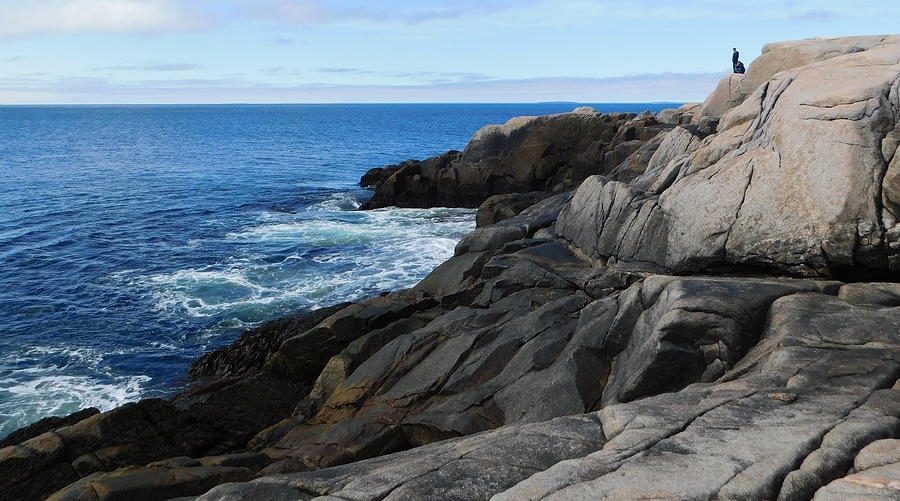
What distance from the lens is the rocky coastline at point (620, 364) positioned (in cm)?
877

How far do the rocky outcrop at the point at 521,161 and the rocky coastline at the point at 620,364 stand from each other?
2007cm

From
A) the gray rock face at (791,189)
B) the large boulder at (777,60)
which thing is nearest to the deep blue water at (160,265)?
the gray rock face at (791,189)

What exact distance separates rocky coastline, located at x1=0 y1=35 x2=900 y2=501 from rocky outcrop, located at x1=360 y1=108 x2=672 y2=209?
790 inches

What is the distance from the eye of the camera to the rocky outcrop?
1902 inches

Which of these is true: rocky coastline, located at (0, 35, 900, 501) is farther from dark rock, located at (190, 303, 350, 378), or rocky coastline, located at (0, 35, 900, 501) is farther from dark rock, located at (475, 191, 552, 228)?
dark rock, located at (475, 191, 552, 228)

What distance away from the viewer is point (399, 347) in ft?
61.2

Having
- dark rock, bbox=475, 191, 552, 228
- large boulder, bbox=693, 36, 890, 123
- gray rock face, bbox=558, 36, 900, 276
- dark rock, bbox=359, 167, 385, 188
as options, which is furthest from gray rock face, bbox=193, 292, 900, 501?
dark rock, bbox=359, 167, 385, 188

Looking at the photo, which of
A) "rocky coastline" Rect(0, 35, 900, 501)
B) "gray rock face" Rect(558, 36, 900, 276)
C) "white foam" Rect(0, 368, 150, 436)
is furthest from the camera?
"white foam" Rect(0, 368, 150, 436)

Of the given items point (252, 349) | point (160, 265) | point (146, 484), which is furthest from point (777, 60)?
point (160, 265)

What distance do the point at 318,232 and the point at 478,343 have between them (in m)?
29.7

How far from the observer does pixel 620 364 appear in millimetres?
14258

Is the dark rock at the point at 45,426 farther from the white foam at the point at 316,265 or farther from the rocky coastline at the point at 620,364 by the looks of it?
the white foam at the point at 316,265

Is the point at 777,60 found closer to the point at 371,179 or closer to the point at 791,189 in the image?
the point at 791,189

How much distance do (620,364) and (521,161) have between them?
126 ft
